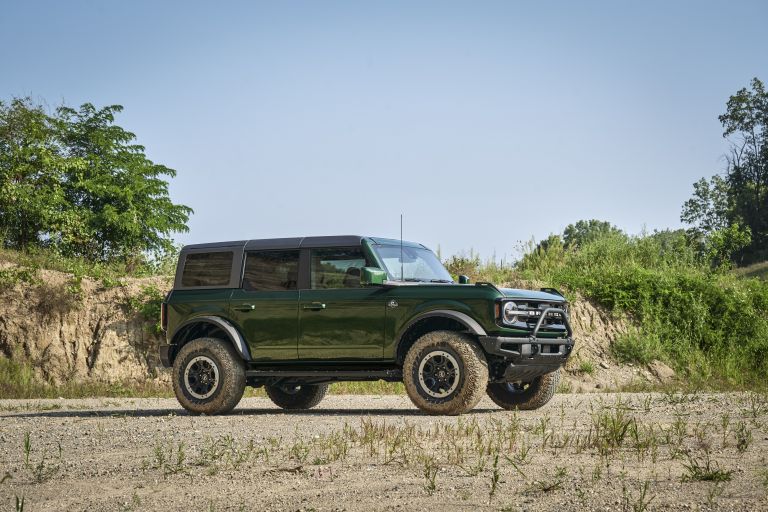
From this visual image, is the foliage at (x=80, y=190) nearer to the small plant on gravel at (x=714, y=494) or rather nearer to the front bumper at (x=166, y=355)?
the front bumper at (x=166, y=355)

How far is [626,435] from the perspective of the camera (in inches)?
374

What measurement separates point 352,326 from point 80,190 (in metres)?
21.9

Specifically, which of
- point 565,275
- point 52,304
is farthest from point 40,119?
point 565,275

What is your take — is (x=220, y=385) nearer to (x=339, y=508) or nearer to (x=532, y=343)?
(x=532, y=343)

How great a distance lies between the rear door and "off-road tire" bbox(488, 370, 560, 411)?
3.05 metres

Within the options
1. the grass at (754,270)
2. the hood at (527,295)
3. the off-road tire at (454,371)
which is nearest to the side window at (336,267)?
the off-road tire at (454,371)

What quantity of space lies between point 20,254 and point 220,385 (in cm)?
1444

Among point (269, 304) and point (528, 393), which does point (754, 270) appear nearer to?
point (528, 393)

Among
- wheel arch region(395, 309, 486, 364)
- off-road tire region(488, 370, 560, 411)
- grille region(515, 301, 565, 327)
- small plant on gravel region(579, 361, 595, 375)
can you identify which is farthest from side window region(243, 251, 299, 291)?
small plant on gravel region(579, 361, 595, 375)

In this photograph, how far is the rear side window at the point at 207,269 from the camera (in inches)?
544

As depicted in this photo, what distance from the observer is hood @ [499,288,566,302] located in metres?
12.4

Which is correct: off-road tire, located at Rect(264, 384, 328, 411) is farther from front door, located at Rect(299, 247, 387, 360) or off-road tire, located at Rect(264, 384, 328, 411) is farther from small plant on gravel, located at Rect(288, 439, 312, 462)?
small plant on gravel, located at Rect(288, 439, 312, 462)

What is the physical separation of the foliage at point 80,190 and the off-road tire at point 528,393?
1681 centimetres

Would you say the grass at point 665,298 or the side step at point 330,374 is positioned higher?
the grass at point 665,298
